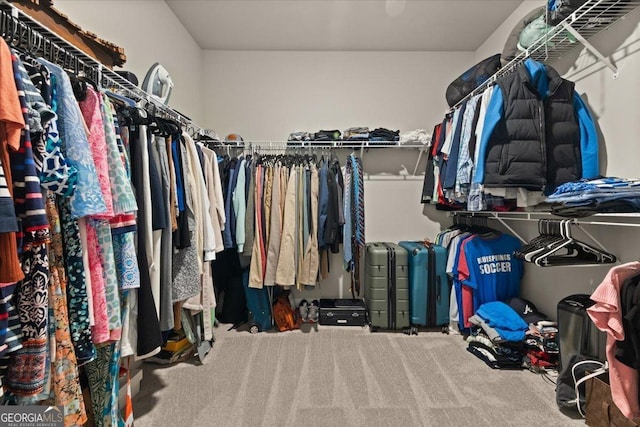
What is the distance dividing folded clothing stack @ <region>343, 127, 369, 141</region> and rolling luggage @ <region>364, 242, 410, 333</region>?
1.13 metres

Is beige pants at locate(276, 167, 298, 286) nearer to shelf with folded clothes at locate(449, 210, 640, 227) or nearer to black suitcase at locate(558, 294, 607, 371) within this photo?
shelf with folded clothes at locate(449, 210, 640, 227)

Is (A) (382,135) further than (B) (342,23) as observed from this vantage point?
Yes

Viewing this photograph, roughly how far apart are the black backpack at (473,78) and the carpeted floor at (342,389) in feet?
7.01

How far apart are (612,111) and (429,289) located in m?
1.73

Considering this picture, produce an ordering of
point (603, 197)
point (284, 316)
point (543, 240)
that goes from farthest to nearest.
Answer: point (284, 316)
point (543, 240)
point (603, 197)

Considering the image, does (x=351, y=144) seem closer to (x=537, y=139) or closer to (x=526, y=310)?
(x=537, y=139)

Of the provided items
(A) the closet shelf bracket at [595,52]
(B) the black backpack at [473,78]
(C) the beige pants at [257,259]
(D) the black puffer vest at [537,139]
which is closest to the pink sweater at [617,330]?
(D) the black puffer vest at [537,139]

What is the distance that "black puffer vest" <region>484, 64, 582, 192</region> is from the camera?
1.71 metres

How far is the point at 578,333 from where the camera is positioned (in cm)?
165

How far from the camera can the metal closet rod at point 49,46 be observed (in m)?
0.95

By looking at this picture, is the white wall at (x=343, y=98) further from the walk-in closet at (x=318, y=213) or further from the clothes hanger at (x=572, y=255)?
the clothes hanger at (x=572, y=255)

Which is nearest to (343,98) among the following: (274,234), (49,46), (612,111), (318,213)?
(318,213)

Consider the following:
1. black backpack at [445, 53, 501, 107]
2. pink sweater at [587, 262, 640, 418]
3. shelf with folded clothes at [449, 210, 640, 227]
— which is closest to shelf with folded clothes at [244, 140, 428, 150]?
black backpack at [445, 53, 501, 107]

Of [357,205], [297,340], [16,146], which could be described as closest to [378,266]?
[357,205]
